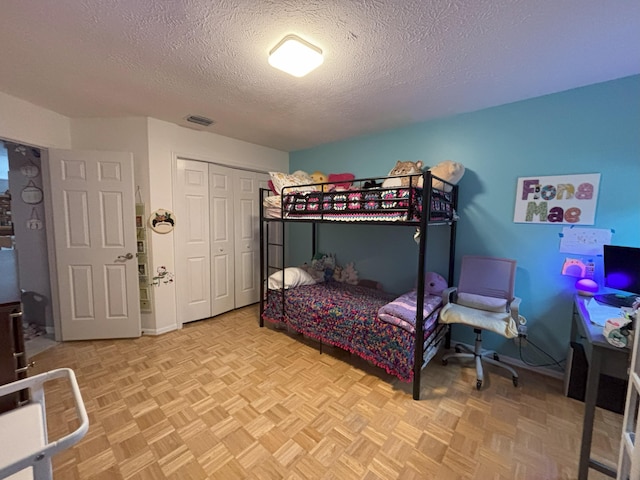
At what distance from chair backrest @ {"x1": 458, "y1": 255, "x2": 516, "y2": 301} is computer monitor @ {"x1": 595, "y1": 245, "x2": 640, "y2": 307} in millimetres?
537

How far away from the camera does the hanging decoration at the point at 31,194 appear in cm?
290

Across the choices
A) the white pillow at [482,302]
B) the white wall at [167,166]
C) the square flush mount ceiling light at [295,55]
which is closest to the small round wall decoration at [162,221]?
the white wall at [167,166]

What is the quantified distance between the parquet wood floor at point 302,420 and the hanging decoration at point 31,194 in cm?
167

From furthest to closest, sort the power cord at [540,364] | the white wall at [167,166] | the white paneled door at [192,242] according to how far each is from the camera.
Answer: the white paneled door at [192,242]
the white wall at [167,166]
the power cord at [540,364]

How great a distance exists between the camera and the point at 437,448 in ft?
5.16

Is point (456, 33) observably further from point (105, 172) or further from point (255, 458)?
point (105, 172)

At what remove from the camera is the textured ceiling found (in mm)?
1310

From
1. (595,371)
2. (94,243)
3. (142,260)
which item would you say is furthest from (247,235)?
(595,371)

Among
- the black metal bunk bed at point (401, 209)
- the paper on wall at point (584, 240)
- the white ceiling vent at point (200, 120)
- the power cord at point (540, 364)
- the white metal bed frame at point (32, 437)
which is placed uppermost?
the white ceiling vent at point (200, 120)

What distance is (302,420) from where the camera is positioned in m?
1.78

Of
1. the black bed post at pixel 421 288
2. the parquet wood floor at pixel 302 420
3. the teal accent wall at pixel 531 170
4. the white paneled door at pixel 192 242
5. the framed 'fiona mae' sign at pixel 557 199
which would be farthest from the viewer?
the white paneled door at pixel 192 242

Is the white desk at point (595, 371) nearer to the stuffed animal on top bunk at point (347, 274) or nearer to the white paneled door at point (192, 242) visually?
the stuffed animal on top bunk at point (347, 274)

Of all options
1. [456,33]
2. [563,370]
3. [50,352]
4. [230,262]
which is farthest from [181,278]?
[563,370]

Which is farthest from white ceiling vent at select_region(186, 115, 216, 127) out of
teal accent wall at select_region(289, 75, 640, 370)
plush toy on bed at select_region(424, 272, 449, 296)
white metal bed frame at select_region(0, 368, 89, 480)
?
plush toy on bed at select_region(424, 272, 449, 296)
